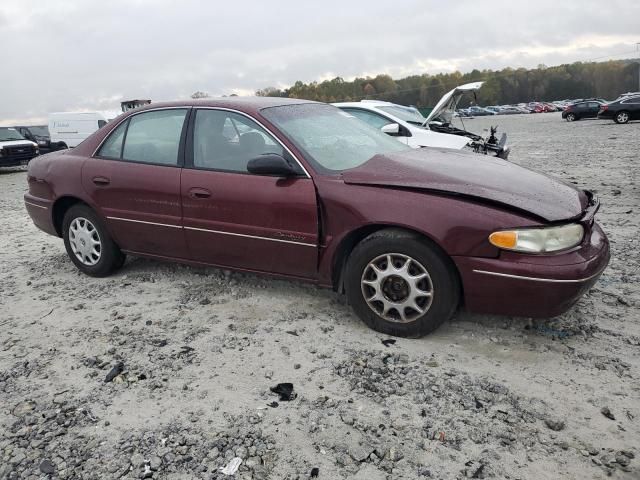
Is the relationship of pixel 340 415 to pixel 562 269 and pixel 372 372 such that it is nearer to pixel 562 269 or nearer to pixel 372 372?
pixel 372 372

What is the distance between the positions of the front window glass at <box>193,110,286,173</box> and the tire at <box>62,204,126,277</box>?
129 cm

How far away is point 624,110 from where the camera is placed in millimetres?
26016

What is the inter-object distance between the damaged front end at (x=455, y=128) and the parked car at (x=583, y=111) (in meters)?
27.2

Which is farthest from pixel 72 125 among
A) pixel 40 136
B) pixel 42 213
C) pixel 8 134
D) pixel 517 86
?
pixel 517 86

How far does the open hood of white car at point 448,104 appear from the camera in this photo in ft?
30.5

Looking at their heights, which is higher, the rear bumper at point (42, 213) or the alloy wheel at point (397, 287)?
the rear bumper at point (42, 213)

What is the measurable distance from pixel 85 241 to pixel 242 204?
6.24 feet

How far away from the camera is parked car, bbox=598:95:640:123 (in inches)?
1008

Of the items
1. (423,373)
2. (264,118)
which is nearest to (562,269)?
(423,373)

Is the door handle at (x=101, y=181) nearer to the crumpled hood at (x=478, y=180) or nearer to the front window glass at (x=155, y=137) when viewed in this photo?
the front window glass at (x=155, y=137)

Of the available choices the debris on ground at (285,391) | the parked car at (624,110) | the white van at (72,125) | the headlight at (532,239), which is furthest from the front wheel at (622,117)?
the debris on ground at (285,391)

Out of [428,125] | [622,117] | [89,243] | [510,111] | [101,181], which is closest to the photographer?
[101,181]

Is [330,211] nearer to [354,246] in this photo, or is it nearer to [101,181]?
[354,246]

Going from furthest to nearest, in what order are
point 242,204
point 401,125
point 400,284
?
point 401,125 → point 242,204 → point 400,284
